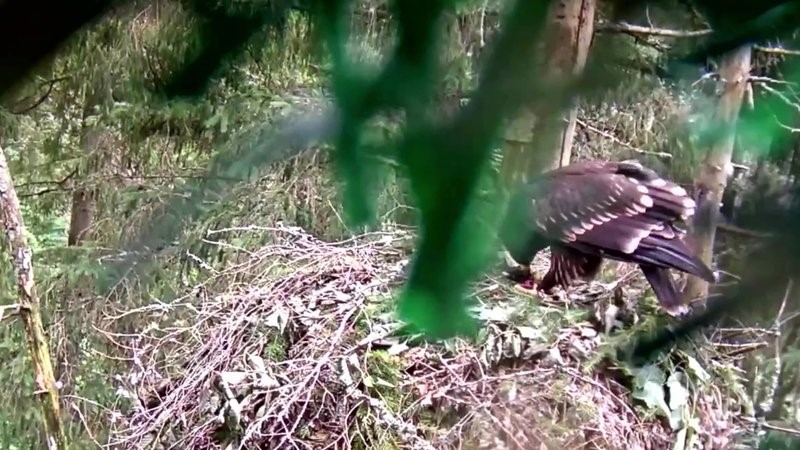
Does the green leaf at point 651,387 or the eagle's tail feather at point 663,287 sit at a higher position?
the eagle's tail feather at point 663,287

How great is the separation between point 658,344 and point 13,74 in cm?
43

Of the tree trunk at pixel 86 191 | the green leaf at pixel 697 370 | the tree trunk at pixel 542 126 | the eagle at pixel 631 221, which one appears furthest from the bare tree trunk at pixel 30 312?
the tree trunk at pixel 542 126

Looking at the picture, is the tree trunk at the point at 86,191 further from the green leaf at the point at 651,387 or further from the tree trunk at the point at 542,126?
the tree trunk at the point at 542,126

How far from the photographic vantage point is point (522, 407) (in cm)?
210

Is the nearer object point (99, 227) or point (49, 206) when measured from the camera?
point (99, 227)

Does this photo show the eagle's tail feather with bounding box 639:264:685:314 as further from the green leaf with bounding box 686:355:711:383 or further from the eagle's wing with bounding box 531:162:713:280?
the green leaf with bounding box 686:355:711:383

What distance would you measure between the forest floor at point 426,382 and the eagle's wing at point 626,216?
0.17 meters

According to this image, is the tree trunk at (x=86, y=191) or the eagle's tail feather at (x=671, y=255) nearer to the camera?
the eagle's tail feather at (x=671, y=255)

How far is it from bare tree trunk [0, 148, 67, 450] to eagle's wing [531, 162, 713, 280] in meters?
1.17

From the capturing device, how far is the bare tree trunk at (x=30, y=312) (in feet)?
6.50

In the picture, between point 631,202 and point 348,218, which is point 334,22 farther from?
point 631,202

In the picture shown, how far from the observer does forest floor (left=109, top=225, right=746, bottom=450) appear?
2.10 metres

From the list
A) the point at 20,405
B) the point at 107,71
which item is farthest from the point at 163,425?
the point at 107,71

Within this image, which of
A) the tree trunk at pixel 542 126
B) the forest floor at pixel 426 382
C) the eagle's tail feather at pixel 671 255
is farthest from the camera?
the forest floor at pixel 426 382
